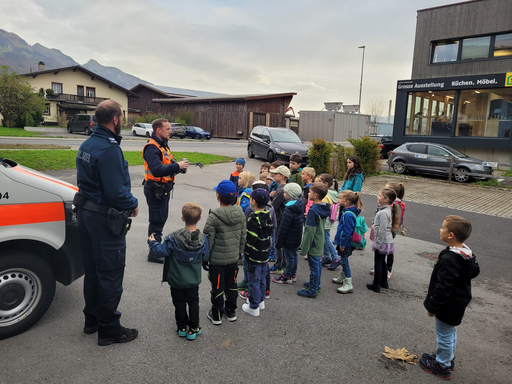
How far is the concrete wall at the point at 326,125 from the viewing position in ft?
159

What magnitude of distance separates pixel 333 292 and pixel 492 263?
3393 millimetres

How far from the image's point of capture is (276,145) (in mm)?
17672

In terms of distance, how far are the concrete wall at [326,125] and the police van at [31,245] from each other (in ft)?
151

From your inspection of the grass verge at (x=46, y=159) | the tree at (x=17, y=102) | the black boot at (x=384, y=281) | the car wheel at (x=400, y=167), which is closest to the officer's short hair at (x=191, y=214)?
the black boot at (x=384, y=281)

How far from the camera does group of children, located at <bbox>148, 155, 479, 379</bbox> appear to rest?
3068 millimetres

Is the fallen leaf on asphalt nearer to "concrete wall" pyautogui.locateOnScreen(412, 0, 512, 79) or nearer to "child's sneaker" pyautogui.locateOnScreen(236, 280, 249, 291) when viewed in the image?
"child's sneaker" pyautogui.locateOnScreen(236, 280, 249, 291)

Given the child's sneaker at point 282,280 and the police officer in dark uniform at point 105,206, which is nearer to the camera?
the police officer in dark uniform at point 105,206

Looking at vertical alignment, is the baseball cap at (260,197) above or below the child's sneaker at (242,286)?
above

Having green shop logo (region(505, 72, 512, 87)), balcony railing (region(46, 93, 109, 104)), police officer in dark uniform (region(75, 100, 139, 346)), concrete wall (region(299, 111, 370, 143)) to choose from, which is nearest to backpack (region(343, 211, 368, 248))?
police officer in dark uniform (region(75, 100, 139, 346))

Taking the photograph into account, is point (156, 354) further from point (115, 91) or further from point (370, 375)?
point (115, 91)

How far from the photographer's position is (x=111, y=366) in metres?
2.97

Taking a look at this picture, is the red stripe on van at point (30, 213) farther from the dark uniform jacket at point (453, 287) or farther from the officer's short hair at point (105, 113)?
the dark uniform jacket at point (453, 287)

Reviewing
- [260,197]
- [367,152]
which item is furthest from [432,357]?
[367,152]

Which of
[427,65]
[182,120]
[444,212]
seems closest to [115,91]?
[182,120]
